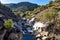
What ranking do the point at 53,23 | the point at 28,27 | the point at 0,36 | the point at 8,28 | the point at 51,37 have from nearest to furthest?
the point at 0,36 < the point at 8,28 < the point at 51,37 < the point at 53,23 < the point at 28,27

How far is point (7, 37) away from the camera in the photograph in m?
74.2

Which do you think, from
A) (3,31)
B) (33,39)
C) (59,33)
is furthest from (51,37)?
(3,31)

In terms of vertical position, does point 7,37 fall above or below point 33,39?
above

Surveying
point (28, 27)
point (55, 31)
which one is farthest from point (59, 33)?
point (28, 27)

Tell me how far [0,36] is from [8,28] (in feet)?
20.4

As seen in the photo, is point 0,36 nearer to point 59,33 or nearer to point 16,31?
point 16,31

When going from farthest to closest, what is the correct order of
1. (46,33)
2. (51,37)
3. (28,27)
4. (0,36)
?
(28,27), (46,33), (51,37), (0,36)

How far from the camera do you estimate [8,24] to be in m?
76.5

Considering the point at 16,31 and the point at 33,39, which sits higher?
the point at 16,31

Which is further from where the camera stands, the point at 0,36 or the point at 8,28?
the point at 8,28

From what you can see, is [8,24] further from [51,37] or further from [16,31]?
[51,37]

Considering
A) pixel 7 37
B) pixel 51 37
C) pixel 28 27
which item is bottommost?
pixel 28 27

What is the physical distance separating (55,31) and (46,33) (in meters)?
5.90

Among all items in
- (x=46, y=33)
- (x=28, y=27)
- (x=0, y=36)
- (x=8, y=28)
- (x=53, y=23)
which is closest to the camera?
(x=0, y=36)
